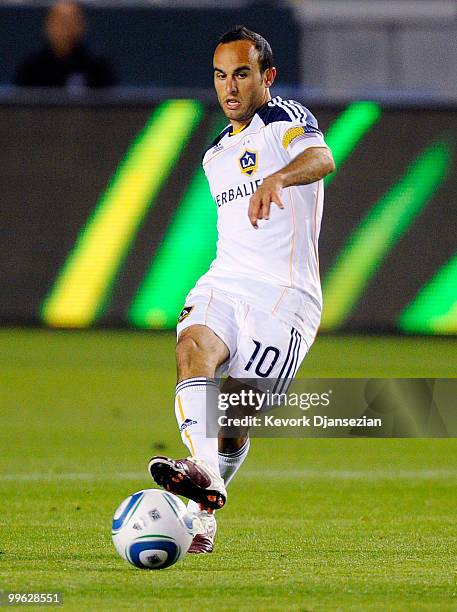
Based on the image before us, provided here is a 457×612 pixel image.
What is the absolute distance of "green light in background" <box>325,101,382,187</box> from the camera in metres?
13.4

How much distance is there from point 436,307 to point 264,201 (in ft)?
26.4

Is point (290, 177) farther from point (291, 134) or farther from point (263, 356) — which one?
point (263, 356)

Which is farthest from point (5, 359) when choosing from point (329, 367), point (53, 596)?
point (53, 596)

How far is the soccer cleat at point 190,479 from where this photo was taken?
5477 millimetres

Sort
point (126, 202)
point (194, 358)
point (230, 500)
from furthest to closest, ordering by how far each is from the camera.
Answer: point (126, 202) < point (230, 500) < point (194, 358)

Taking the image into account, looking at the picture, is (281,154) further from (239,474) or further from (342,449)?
(342,449)

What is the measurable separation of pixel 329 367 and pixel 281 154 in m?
5.67

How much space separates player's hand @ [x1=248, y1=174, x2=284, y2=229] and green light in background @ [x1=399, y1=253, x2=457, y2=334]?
7.87 meters

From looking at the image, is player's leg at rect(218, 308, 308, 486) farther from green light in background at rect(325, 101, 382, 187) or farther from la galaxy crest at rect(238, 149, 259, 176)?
green light in background at rect(325, 101, 382, 187)

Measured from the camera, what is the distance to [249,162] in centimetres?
649

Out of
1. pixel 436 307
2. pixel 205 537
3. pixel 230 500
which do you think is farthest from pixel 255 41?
pixel 436 307

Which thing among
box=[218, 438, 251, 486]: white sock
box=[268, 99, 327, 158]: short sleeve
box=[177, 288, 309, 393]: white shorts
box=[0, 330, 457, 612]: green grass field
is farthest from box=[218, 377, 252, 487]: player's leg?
box=[268, 99, 327, 158]: short sleeve

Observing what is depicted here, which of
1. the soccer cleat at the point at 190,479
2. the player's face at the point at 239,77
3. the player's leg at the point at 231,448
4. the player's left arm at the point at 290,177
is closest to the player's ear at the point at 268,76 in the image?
the player's face at the point at 239,77

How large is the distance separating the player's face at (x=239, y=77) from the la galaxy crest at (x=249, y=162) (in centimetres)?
18
